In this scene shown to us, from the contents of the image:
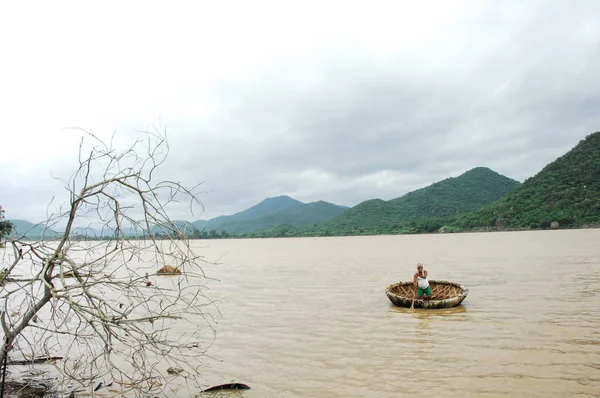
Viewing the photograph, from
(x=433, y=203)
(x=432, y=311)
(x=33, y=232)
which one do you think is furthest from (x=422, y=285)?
(x=433, y=203)

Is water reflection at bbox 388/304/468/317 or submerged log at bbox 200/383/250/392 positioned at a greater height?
water reflection at bbox 388/304/468/317

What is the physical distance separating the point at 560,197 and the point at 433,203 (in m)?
44.2

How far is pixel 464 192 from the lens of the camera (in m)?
110

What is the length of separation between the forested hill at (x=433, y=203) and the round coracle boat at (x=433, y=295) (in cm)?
8843

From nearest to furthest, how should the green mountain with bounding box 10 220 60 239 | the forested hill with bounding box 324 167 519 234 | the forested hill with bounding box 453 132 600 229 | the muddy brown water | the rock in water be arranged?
the green mountain with bounding box 10 220 60 239 → the muddy brown water → the rock in water → the forested hill with bounding box 453 132 600 229 → the forested hill with bounding box 324 167 519 234

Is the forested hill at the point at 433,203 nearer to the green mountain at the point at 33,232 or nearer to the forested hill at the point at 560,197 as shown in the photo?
the forested hill at the point at 560,197

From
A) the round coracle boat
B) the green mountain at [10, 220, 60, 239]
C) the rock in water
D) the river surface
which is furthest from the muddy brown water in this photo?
the green mountain at [10, 220, 60, 239]

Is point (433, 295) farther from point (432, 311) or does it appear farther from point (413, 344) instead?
point (413, 344)

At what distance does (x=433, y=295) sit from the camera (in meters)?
13.8

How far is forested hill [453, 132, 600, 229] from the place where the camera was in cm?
6253

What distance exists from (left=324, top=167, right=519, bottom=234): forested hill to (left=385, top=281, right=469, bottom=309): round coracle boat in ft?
290

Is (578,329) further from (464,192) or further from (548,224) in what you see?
(464,192)

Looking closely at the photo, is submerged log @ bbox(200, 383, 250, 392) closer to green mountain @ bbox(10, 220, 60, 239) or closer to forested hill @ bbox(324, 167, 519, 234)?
green mountain @ bbox(10, 220, 60, 239)

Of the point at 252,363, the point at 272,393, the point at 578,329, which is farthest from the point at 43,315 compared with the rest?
the point at 578,329
